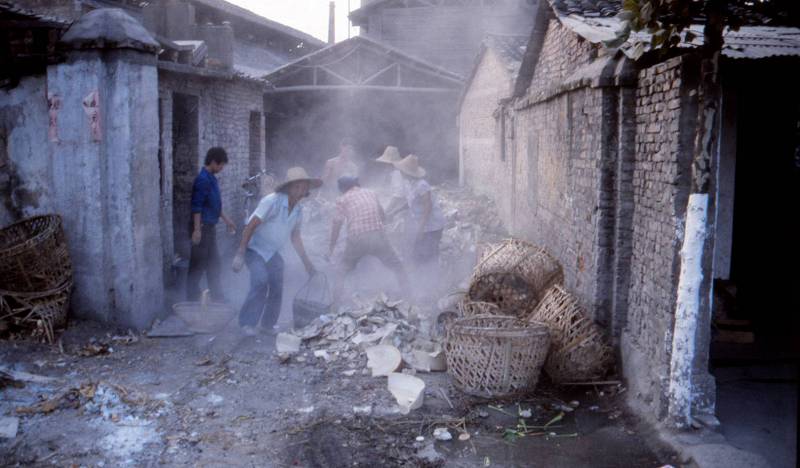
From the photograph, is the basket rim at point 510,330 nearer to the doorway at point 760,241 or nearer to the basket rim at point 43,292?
the doorway at point 760,241

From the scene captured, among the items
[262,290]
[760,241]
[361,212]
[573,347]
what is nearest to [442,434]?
[573,347]

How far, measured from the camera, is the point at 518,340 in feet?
17.6

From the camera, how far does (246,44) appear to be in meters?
22.2

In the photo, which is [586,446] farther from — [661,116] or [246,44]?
[246,44]

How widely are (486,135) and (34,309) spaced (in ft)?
36.5

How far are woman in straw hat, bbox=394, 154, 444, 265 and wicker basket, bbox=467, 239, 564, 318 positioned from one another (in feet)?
7.89

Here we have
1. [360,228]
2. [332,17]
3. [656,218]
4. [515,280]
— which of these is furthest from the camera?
[332,17]

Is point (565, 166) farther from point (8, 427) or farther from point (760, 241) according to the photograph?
point (8, 427)

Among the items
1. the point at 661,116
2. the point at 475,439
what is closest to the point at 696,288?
the point at 661,116

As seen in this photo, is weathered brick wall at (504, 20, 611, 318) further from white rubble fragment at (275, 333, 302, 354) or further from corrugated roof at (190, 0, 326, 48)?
corrugated roof at (190, 0, 326, 48)

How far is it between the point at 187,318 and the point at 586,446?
4.40 metres

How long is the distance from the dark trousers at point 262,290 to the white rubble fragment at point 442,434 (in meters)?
3.03

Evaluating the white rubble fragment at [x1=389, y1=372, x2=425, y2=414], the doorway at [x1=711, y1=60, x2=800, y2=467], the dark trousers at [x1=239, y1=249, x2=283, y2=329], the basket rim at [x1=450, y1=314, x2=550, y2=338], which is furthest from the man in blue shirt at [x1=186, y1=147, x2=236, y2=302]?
the doorway at [x1=711, y1=60, x2=800, y2=467]

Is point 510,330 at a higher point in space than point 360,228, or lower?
lower
